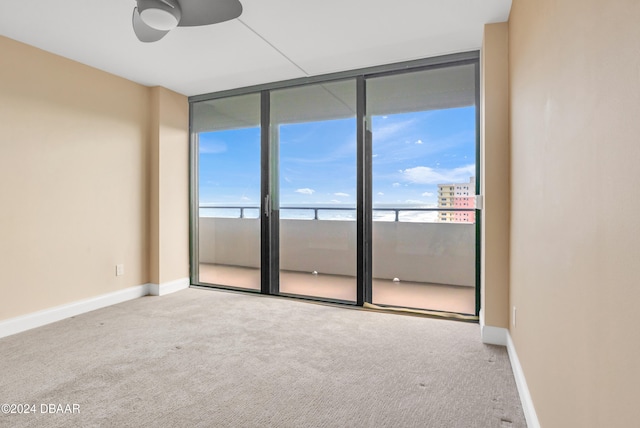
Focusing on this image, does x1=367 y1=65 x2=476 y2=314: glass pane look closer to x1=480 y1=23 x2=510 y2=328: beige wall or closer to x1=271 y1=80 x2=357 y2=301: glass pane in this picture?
x1=271 y1=80 x2=357 y2=301: glass pane

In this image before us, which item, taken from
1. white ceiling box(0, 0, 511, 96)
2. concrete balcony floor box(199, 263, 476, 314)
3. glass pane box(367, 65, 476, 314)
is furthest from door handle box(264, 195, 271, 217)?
white ceiling box(0, 0, 511, 96)

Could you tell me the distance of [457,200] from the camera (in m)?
3.37

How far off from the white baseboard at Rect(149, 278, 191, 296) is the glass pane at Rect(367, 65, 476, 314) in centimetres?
254

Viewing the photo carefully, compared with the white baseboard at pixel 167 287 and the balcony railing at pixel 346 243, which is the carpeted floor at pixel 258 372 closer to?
the balcony railing at pixel 346 243

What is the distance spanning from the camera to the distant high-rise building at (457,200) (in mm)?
3332

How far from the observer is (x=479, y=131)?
324cm

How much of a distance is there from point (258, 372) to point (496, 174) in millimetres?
2304

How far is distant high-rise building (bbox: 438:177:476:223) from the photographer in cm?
333

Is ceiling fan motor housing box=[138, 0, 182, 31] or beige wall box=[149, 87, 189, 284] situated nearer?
ceiling fan motor housing box=[138, 0, 182, 31]

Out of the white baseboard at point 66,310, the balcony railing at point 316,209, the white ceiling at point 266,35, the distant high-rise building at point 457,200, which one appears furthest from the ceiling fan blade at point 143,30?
the distant high-rise building at point 457,200

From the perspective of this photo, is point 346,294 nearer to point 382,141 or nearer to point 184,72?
point 382,141

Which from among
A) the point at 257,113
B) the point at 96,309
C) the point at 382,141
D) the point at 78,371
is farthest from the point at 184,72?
the point at 78,371

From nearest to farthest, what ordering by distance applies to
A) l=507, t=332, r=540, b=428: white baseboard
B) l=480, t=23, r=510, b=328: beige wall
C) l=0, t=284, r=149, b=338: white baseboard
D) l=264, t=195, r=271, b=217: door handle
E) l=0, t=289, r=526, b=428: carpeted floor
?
l=507, t=332, r=540, b=428: white baseboard
l=0, t=289, r=526, b=428: carpeted floor
l=480, t=23, r=510, b=328: beige wall
l=0, t=284, r=149, b=338: white baseboard
l=264, t=195, r=271, b=217: door handle

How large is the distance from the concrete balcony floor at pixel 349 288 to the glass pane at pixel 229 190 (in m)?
0.02
